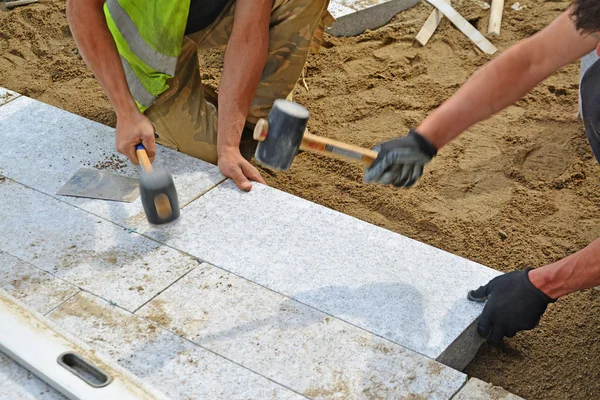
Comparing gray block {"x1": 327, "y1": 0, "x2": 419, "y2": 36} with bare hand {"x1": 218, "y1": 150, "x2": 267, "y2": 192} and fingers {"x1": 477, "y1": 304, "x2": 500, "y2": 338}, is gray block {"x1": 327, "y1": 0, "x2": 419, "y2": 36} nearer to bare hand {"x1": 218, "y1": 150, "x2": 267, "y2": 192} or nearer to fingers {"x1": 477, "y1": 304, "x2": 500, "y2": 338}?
bare hand {"x1": 218, "y1": 150, "x2": 267, "y2": 192}

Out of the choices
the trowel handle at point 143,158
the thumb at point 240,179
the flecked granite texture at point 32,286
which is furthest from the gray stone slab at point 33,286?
the thumb at point 240,179

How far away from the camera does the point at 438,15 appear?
18.9ft

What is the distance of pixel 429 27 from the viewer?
18.5 feet

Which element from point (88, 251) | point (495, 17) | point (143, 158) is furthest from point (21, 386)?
point (495, 17)

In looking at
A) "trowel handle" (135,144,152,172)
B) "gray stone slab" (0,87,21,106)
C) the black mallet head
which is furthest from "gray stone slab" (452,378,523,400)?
"gray stone slab" (0,87,21,106)

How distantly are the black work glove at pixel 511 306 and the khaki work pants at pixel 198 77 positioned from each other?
78.2 inches

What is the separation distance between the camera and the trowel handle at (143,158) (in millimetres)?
3375

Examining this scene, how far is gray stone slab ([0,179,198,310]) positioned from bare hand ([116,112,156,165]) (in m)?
0.37

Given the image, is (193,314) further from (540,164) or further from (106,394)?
(540,164)

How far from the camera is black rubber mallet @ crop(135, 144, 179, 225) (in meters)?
3.26

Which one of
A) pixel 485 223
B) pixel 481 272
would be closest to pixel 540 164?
pixel 485 223

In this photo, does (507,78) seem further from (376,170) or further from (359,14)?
(359,14)

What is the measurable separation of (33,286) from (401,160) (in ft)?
5.47

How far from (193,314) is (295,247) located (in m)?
0.59
